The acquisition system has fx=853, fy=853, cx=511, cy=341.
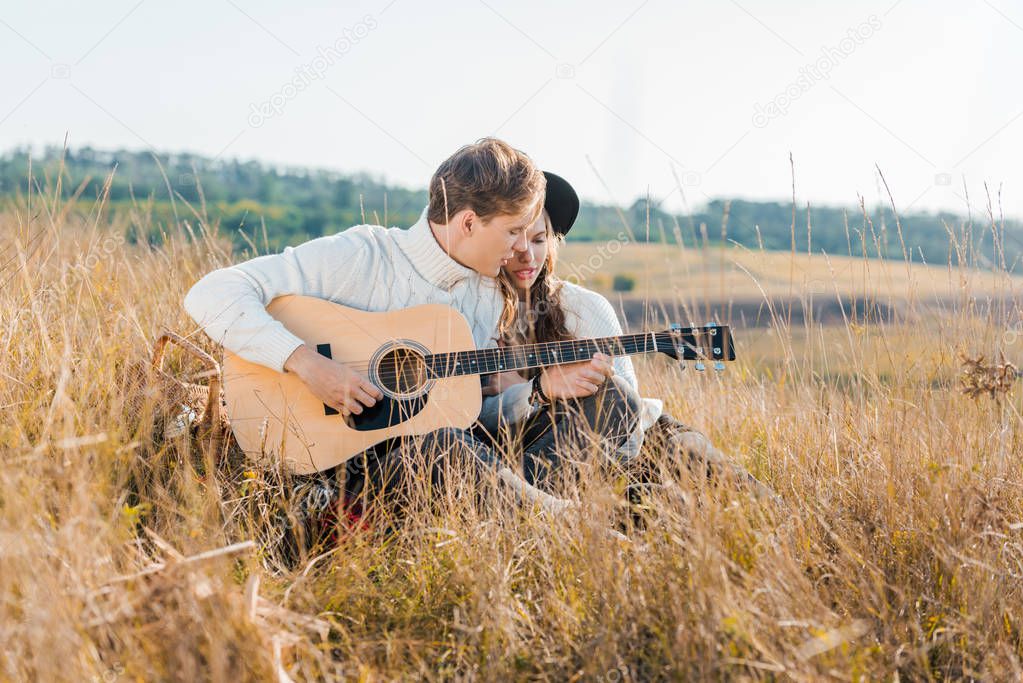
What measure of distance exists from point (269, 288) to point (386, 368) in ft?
1.62

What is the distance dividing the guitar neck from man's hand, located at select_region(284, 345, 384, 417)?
0.26 metres

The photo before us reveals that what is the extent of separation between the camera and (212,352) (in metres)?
3.38

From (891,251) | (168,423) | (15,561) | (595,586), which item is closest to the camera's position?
(15,561)

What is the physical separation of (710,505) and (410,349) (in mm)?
1296

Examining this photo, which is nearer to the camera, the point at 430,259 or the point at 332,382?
the point at 332,382

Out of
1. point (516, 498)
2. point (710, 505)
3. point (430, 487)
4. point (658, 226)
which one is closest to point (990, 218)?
point (658, 226)

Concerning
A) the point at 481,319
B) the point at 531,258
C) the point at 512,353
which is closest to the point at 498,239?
the point at 531,258

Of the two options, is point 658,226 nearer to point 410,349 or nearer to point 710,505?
point 410,349

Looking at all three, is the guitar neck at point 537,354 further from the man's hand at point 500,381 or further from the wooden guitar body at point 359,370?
the man's hand at point 500,381

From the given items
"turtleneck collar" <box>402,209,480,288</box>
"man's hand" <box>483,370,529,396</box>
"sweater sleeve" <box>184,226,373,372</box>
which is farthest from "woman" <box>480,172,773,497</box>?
"sweater sleeve" <box>184,226,373,372</box>

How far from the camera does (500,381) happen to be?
322 centimetres

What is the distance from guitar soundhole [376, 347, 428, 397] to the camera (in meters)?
2.91

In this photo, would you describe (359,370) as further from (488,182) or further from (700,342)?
(700,342)

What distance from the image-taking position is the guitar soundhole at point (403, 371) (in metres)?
2.91
